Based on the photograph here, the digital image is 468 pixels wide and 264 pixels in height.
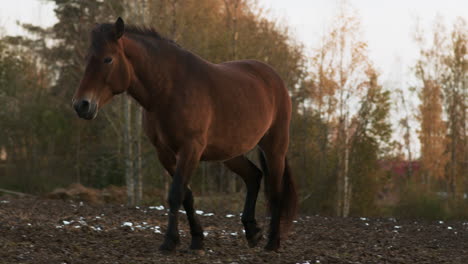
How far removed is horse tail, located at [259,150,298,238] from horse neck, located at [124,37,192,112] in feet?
6.12

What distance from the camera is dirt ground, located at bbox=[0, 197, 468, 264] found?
5.31 m

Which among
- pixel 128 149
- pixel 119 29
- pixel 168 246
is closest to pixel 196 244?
pixel 168 246

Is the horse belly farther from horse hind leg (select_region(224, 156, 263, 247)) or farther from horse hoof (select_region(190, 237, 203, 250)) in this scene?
horse hoof (select_region(190, 237, 203, 250))

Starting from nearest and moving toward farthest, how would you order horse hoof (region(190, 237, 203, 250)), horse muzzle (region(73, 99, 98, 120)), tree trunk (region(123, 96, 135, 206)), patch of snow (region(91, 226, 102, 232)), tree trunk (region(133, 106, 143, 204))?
horse muzzle (region(73, 99, 98, 120))
horse hoof (region(190, 237, 203, 250))
patch of snow (region(91, 226, 102, 232))
tree trunk (region(123, 96, 135, 206))
tree trunk (region(133, 106, 143, 204))

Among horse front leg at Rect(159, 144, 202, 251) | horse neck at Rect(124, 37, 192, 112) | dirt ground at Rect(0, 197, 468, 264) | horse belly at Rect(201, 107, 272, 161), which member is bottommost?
dirt ground at Rect(0, 197, 468, 264)

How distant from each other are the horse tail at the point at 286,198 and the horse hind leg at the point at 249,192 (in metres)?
0.13

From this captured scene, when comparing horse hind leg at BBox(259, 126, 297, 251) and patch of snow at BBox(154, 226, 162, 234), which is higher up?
horse hind leg at BBox(259, 126, 297, 251)

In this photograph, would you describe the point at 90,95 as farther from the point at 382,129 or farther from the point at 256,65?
the point at 382,129

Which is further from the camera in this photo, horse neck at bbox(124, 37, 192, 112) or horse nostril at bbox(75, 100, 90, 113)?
horse neck at bbox(124, 37, 192, 112)

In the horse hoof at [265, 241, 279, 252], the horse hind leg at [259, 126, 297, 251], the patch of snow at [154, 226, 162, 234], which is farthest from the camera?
the patch of snow at [154, 226, 162, 234]

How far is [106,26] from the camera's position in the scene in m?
5.02

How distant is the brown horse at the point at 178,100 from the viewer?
4.93 metres

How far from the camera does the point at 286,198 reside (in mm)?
6602

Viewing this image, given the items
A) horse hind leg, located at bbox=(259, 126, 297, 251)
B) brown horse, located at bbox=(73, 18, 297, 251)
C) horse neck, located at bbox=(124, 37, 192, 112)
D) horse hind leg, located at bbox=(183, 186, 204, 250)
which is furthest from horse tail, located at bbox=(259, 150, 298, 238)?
horse neck, located at bbox=(124, 37, 192, 112)
